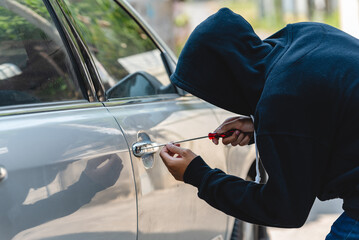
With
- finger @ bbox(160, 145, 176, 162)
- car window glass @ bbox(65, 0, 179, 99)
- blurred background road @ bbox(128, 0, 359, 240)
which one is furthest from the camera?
blurred background road @ bbox(128, 0, 359, 240)

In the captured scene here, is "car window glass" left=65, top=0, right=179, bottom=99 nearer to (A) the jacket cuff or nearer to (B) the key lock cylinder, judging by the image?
(B) the key lock cylinder

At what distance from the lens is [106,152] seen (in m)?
2.13

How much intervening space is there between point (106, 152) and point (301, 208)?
30.8 inches

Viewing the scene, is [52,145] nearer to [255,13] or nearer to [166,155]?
[166,155]

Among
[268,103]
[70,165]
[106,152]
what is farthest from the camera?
[106,152]

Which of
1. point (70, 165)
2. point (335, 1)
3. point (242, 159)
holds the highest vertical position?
point (70, 165)

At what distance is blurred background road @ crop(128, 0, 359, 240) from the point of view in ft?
36.1

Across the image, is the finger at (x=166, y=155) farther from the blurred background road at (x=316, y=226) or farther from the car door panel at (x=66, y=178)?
the blurred background road at (x=316, y=226)

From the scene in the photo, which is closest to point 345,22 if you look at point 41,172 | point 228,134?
point 228,134

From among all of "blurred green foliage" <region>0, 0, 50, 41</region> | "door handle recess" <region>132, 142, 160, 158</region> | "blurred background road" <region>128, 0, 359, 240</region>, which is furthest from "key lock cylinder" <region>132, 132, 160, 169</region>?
"blurred background road" <region>128, 0, 359, 240</region>

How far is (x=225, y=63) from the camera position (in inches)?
73.4

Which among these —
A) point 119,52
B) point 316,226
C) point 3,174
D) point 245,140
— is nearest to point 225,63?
point 245,140

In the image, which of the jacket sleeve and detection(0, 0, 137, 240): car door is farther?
detection(0, 0, 137, 240): car door

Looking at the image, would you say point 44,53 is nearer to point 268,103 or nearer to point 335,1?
point 268,103
